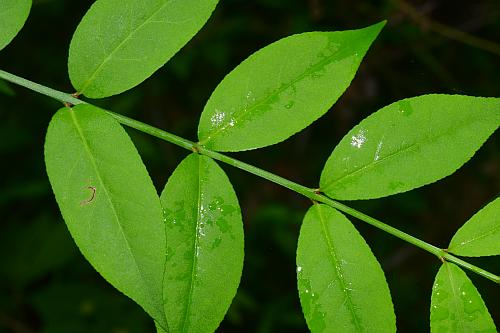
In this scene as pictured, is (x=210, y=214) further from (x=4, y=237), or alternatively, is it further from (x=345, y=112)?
(x=345, y=112)

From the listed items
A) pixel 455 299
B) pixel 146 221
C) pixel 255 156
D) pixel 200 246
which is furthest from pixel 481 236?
Answer: pixel 255 156

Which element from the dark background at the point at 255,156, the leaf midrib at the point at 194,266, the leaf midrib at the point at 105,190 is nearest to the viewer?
the leaf midrib at the point at 105,190

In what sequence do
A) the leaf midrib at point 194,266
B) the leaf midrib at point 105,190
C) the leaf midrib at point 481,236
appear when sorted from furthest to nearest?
the leaf midrib at point 481,236 < the leaf midrib at point 194,266 < the leaf midrib at point 105,190

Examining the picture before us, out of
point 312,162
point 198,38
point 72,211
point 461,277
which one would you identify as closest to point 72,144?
point 72,211

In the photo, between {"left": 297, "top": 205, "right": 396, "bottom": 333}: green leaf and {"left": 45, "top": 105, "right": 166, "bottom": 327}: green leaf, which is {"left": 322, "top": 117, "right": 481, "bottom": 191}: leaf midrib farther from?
{"left": 45, "top": 105, "right": 166, "bottom": 327}: green leaf

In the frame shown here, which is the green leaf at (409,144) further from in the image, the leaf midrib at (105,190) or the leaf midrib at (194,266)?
the leaf midrib at (105,190)

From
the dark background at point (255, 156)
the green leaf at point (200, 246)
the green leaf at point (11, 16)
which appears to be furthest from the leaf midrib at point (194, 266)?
the dark background at point (255, 156)

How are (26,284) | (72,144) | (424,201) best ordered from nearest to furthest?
(72,144), (26,284), (424,201)
